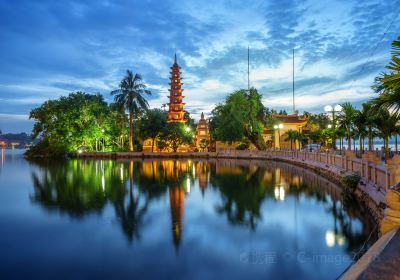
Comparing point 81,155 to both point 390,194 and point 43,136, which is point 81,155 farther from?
point 390,194

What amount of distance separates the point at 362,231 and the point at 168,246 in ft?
19.4

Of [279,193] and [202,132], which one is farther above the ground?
[202,132]

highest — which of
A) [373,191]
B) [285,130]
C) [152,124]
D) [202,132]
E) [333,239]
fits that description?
[152,124]

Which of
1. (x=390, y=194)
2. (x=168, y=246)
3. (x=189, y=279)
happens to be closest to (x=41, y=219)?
(x=168, y=246)

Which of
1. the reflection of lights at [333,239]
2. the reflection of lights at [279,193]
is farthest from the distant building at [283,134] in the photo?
the reflection of lights at [333,239]

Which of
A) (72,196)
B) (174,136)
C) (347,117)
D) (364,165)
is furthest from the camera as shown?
(174,136)

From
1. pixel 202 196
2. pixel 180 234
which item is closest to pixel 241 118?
pixel 202 196

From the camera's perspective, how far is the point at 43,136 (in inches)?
2571

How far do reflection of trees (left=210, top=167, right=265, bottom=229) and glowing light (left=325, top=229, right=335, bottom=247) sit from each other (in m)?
2.31

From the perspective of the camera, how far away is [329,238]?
10516mm

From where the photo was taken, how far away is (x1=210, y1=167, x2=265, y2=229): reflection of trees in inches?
520

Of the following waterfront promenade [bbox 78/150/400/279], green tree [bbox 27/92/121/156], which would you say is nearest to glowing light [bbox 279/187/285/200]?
waterfront promenade [bbox 78/150/400/279]

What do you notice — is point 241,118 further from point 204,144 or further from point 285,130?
point 204,144

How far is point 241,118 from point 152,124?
56.0ft
